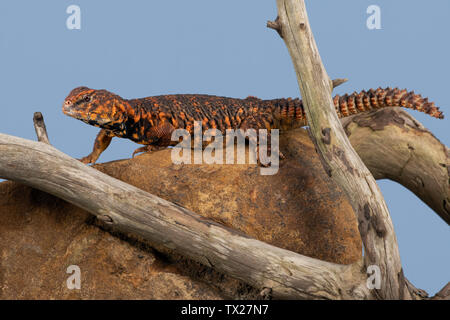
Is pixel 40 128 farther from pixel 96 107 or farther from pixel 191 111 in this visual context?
pixel 191 111

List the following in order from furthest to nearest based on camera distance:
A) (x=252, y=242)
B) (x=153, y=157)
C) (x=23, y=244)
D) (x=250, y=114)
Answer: (x=250, y=114)
(x=153, y=157)
(x=23, y=244)
(x=252, y=242)

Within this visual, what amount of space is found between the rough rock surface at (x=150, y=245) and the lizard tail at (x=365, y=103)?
73 centimetres

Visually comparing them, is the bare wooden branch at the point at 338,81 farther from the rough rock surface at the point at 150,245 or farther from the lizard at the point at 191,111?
the rough rock surface at the point at 150,245

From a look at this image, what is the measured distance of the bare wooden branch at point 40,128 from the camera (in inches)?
242

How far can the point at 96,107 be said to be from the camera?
631 cm

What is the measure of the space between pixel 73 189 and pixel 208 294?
1621 mm

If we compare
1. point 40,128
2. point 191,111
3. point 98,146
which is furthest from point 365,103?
point 40,128

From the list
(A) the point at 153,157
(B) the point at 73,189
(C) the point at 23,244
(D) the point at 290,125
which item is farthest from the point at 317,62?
(C) the point at 23,244

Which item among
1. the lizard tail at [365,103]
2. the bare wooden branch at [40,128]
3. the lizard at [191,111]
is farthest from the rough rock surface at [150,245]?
the lizard tail at [365,103]

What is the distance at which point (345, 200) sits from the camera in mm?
6289

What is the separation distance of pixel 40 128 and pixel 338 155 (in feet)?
9.93

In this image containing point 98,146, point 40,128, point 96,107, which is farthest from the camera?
point 98,146

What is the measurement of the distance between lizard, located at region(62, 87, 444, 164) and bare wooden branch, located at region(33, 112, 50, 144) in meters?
0.40
